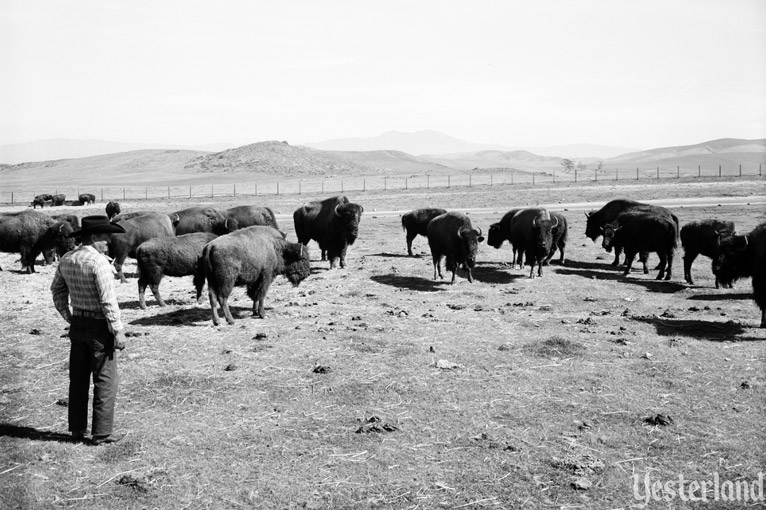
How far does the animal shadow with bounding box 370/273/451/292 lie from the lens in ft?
51.3

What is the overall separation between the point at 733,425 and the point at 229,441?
5.60 m

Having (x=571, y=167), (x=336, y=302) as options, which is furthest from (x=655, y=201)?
(x=571, y=167)

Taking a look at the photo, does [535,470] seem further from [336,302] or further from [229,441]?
[336,302]

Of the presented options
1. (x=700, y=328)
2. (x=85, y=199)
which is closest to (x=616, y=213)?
(x=700, y=328)

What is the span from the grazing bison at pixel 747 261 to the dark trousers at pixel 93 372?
1081 centimetres

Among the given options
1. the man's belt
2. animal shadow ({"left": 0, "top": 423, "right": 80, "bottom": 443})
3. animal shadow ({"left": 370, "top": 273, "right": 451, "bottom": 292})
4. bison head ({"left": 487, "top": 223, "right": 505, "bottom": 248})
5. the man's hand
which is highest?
bison head ({"left": 487, "top": 223, "right": 505, "bottom": 248})

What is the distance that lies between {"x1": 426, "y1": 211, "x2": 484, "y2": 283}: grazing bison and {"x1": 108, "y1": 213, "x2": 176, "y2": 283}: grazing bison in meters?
7.38

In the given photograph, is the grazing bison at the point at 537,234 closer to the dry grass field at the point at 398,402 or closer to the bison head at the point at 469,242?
the bison head at the point at 469,242

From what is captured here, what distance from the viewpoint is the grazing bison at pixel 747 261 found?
445 inches

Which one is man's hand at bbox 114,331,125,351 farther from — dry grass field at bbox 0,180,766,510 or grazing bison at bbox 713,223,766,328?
grazing bison at bbox 713,223,766,328

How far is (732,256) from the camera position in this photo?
509 inches

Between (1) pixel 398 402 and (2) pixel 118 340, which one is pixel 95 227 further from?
(1) pixel 398 402

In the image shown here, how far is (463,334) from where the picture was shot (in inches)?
429

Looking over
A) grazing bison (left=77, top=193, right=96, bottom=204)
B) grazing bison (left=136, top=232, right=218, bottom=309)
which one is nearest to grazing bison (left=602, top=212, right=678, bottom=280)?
grazing bison (left=136, top=232, right=218, bottom=309)
